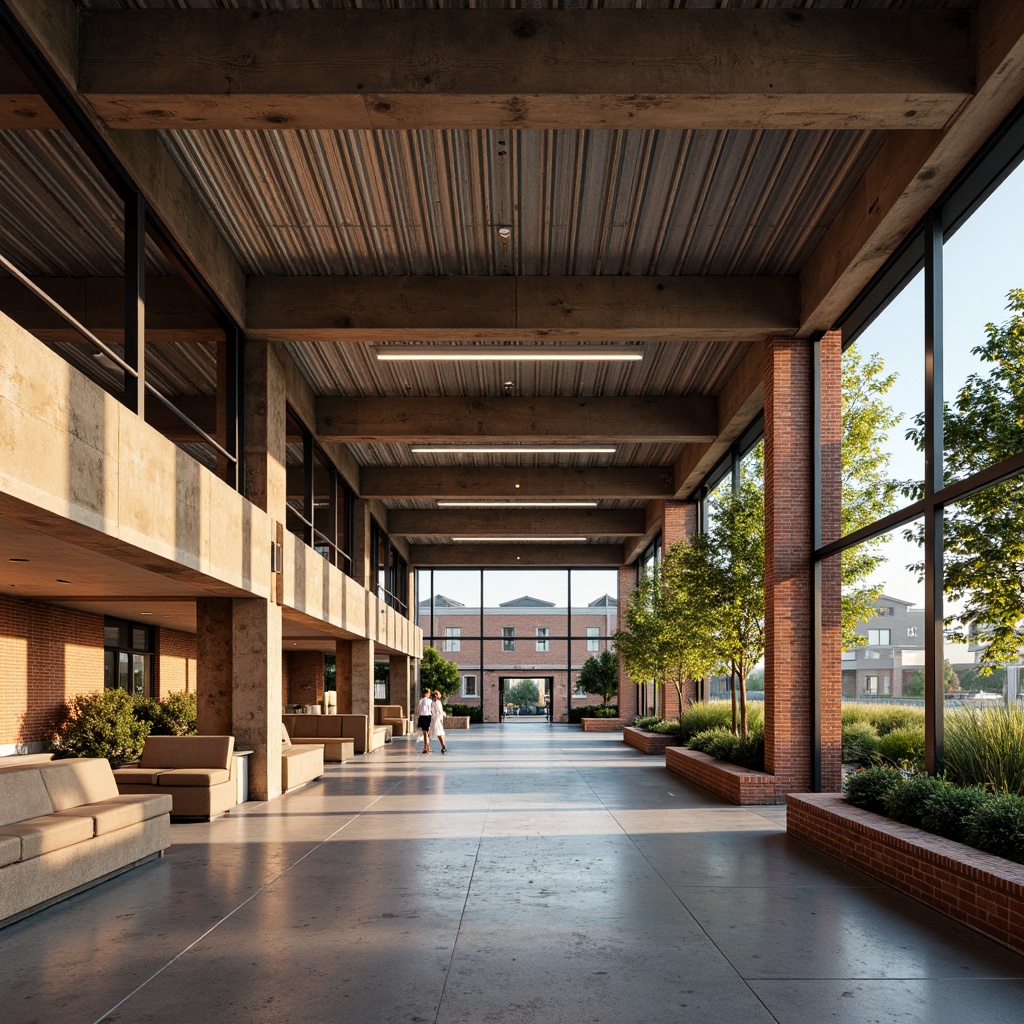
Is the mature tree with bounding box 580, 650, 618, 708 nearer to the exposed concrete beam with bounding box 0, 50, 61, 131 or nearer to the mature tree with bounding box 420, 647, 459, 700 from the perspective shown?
the mature tree with bounding box 420, 647, 459, 700

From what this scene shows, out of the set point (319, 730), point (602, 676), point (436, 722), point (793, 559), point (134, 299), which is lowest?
point (602, 676)

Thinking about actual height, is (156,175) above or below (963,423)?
above

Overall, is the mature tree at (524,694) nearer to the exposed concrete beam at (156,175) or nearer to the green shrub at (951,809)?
the exposed concrete beam at (156,175)

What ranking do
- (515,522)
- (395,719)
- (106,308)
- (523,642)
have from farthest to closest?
(523,642), (395,719), (515,522), (106,308)

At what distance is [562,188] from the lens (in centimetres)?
1126

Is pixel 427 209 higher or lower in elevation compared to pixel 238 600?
higher

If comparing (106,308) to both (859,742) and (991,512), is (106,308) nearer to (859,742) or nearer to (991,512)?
(991,512)

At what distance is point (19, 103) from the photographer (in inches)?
328

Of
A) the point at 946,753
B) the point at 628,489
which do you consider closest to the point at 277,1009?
the point at 946,753

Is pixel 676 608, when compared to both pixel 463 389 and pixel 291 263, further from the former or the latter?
pixel 291 263

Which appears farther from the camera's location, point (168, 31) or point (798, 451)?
point (798, 451)

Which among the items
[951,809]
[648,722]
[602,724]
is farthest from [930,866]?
[602,724]

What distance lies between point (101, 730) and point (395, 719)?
47.8 feet

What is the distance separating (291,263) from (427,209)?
7.80 ft
